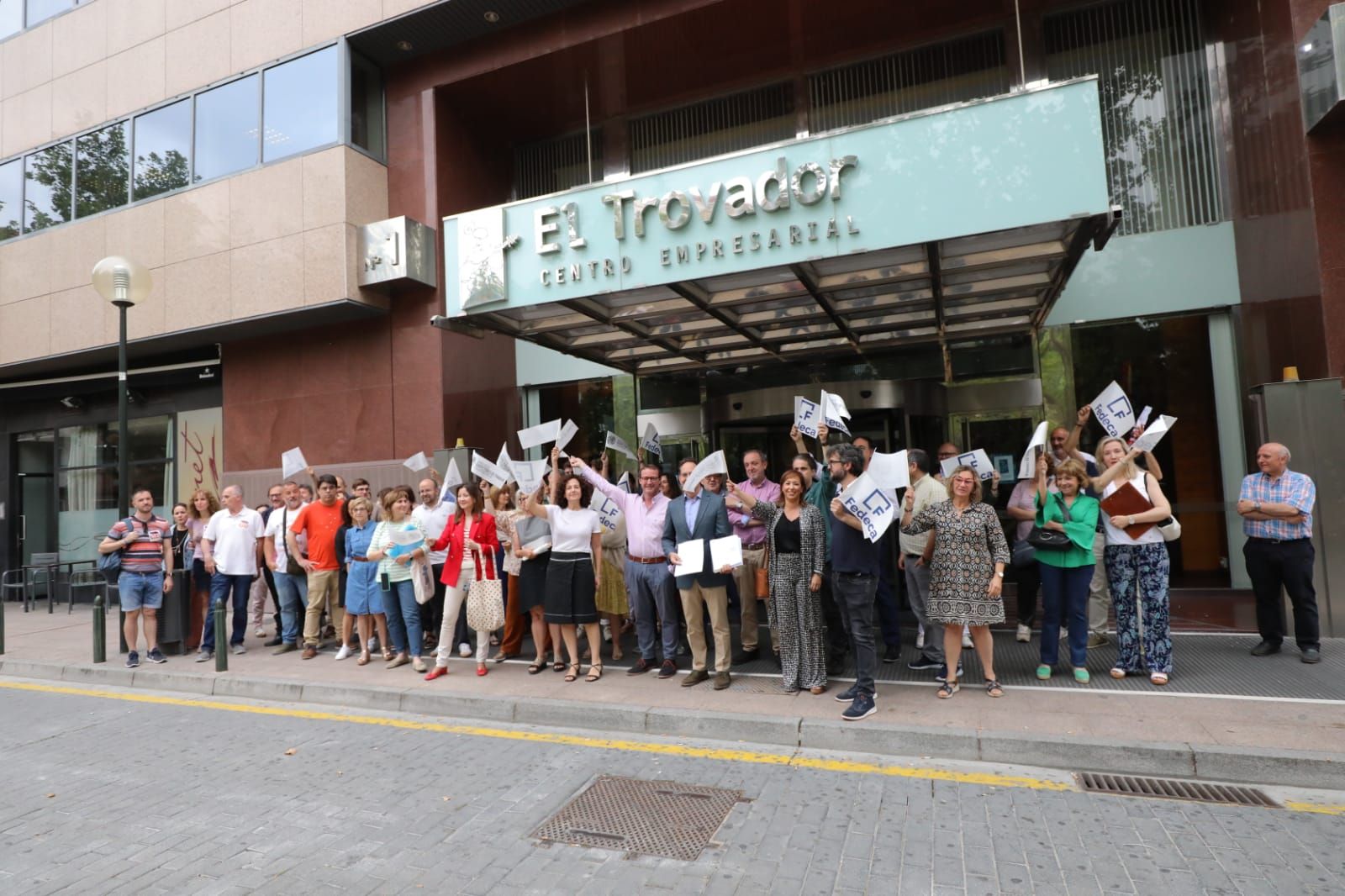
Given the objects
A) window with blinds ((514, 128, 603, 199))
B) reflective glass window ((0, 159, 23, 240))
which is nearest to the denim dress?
window with blinds ((514, 128, 603, 199))

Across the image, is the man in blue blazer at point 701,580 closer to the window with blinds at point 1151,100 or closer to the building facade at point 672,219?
the building facade at point 672,219

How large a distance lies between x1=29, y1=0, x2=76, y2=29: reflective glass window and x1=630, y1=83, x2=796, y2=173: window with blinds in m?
11.9

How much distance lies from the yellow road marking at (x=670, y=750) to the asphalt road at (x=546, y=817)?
24 millimetres

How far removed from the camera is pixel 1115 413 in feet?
22.5

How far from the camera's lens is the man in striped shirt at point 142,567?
8.44 metres

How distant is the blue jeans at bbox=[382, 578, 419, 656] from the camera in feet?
25.4

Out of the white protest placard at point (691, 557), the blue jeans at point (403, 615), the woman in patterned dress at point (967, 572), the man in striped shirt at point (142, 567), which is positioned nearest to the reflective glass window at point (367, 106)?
the man in striped shirt at point (142, 567)

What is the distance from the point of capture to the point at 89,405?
16.2 metres

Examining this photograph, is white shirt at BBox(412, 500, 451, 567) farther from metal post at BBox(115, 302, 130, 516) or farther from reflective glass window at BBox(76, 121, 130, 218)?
reflective glass window at BBox(76, 121, 130, 218)

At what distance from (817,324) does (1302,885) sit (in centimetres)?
731

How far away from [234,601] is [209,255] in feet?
21.9

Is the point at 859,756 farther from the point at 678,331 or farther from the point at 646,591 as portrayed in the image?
the point at 678,331

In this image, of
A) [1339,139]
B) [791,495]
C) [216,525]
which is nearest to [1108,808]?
[791,495]

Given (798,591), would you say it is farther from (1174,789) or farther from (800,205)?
(800,205)
